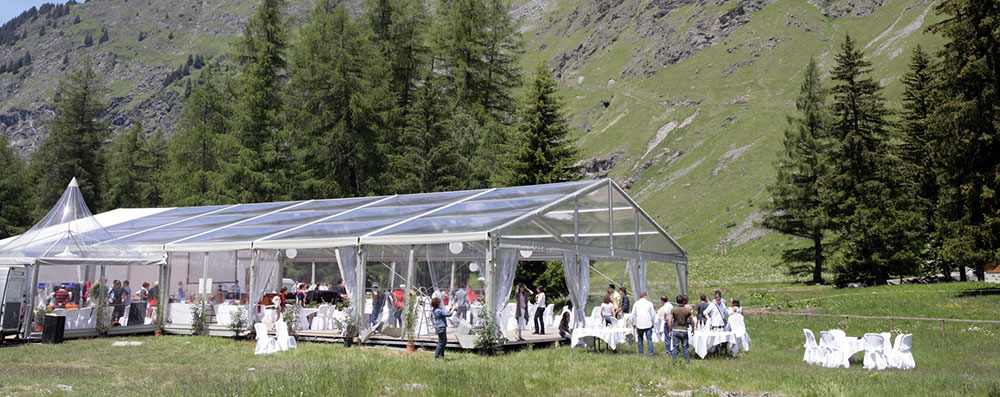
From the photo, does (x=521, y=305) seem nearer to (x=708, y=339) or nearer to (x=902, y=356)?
(x=708, y=339)

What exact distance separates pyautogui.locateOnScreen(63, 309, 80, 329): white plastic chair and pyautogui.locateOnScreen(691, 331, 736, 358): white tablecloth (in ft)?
47.3

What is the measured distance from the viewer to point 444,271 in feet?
50.5

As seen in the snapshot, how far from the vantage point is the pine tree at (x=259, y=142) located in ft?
105

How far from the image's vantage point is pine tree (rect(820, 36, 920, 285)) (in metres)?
30.1

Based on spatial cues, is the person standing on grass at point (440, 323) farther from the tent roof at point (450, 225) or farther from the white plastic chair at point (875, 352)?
the white plastic chair at point (875, 352)

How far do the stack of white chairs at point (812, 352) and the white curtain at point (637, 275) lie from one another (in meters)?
5.79

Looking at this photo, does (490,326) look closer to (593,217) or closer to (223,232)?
(593,217)

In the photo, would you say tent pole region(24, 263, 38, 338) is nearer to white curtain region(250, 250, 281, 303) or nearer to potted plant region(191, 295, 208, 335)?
potted plant region(191, 295, 208, 335)


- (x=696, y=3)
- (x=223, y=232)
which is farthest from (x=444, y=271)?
(x=696, y=3)

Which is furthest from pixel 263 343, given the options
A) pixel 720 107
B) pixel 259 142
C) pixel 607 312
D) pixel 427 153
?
pixel 720 107

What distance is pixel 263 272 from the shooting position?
1683 centimetres

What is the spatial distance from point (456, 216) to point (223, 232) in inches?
280

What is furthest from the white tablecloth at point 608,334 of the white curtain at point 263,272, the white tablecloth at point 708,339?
the white curtain at point 263,272

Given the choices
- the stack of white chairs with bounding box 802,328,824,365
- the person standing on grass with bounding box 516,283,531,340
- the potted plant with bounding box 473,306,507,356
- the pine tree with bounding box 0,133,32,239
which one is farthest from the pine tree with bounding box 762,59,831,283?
the pine tree with bounding box 0,133,32,239
